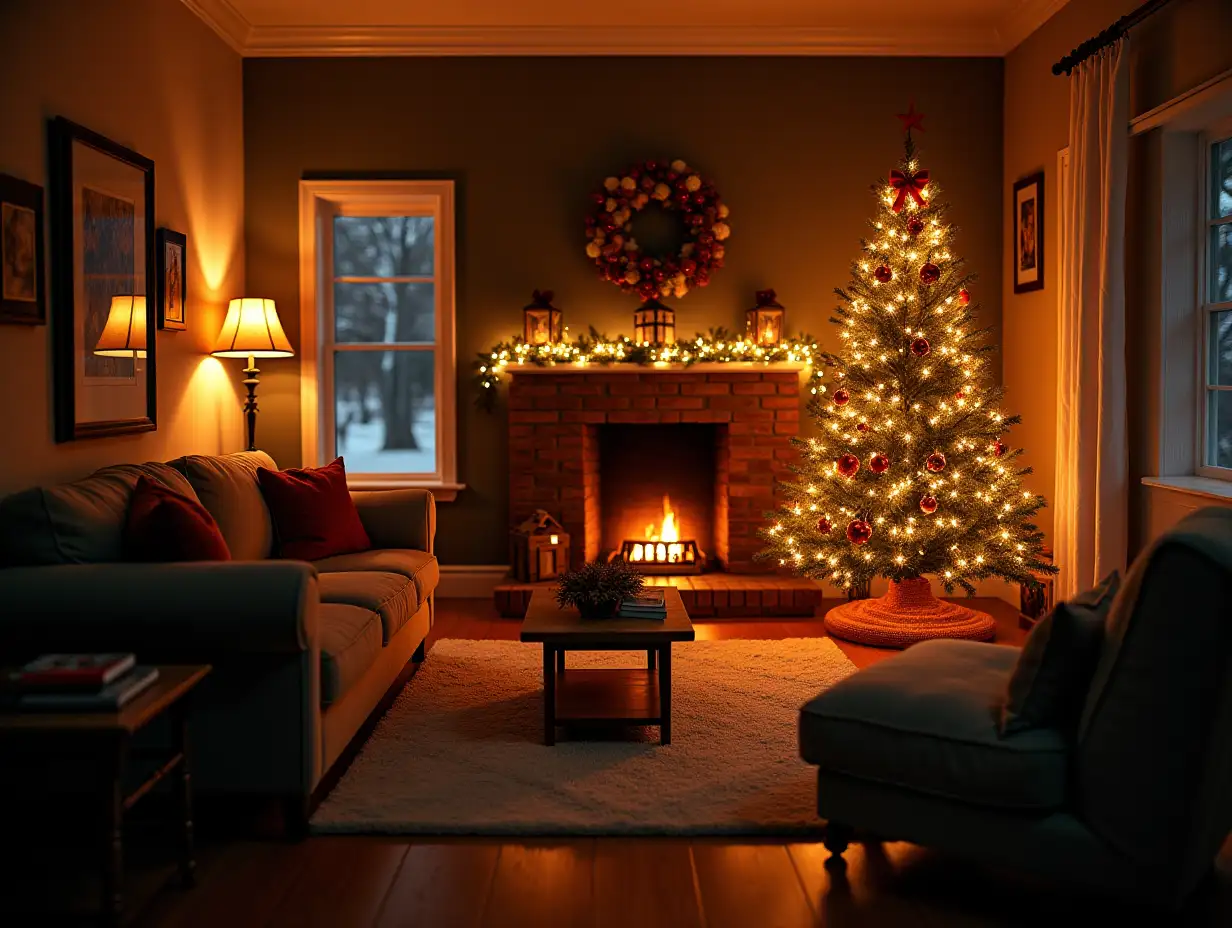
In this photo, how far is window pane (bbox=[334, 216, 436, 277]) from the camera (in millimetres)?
6410

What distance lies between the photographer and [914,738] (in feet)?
8.80

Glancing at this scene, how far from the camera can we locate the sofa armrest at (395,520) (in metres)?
4.98

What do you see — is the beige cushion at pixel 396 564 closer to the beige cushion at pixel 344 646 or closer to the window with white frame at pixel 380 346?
the beige cushion at pixel 344 646

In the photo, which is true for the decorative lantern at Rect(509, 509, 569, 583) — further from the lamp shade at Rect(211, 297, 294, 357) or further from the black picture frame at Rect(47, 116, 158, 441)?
the black picture frame at Rect(47, 116, 158, 441)

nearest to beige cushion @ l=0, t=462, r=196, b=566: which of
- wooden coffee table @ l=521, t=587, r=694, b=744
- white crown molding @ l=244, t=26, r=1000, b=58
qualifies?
wooden coffee table @ l=521, t=587, r=694, b=744

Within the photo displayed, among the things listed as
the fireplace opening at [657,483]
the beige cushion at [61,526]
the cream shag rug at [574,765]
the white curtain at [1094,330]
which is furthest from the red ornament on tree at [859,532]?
the beige cushion at [61,526]

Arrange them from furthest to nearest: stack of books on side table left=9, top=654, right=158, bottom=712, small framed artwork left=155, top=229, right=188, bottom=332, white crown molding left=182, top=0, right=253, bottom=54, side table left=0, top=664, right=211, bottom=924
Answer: white crown molding left=182, top=0, right=253, bottom=54 → small framed artwork left=155, top=229, right=188, bottom=332 → stack of books on side table left=9, top=654, right=158, bottom=712 → side table left=0, top=664, right=211, bottom=924

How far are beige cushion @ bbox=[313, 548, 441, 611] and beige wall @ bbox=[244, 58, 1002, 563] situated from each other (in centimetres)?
186

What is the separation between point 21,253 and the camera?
377 cm

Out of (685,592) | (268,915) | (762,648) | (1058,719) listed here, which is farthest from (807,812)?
(685,592)

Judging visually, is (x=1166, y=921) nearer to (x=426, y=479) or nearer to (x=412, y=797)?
(x=412, y=797)

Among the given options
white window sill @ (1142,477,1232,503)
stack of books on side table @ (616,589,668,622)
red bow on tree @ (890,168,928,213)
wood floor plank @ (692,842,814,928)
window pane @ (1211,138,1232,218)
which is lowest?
wood floor plank @ (692,842,814,928)

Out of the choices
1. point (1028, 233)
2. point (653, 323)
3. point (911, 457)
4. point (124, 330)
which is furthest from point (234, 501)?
point (1028, 233)

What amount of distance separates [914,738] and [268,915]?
61.0 inches
